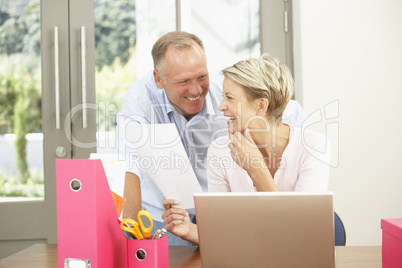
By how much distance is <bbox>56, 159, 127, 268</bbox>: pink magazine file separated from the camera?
0.93 m

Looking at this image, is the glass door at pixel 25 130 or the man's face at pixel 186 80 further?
the glass door at pixel 25 130

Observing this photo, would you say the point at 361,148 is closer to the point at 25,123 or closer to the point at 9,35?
the point at 25,123

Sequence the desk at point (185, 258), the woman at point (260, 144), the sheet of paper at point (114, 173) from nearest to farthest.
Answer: the sheet of paper at point (114, 173) → the desk at point (185, 258) → the woman at point (260, 144)

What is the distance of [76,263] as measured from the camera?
934 mm

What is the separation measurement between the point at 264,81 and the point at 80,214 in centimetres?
104

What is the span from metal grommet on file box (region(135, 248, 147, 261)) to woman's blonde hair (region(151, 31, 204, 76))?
1.07 meters

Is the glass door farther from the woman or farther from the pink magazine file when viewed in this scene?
the pink magazine file

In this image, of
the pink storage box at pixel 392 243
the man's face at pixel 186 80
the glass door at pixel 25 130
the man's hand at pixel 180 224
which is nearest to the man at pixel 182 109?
the man's face at pixel 186 80

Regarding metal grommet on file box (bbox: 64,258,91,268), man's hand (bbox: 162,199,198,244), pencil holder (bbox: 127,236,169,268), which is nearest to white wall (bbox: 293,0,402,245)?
man's hand (bbox: 162,199,198,244)

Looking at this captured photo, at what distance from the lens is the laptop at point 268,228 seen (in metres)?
0.96

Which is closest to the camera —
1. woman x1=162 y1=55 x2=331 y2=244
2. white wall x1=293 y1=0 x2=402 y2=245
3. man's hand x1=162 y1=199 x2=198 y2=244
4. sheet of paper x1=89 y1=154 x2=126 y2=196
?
sheet of paper x1=89 y1=154 x2=126 y2=196

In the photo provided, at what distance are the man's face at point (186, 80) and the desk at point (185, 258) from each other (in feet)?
2.25

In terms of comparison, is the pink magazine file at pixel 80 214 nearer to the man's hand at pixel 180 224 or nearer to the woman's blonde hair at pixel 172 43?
the man's hand at pixel 180 224

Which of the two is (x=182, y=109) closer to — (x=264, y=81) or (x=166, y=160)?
(x=166, y=160)
